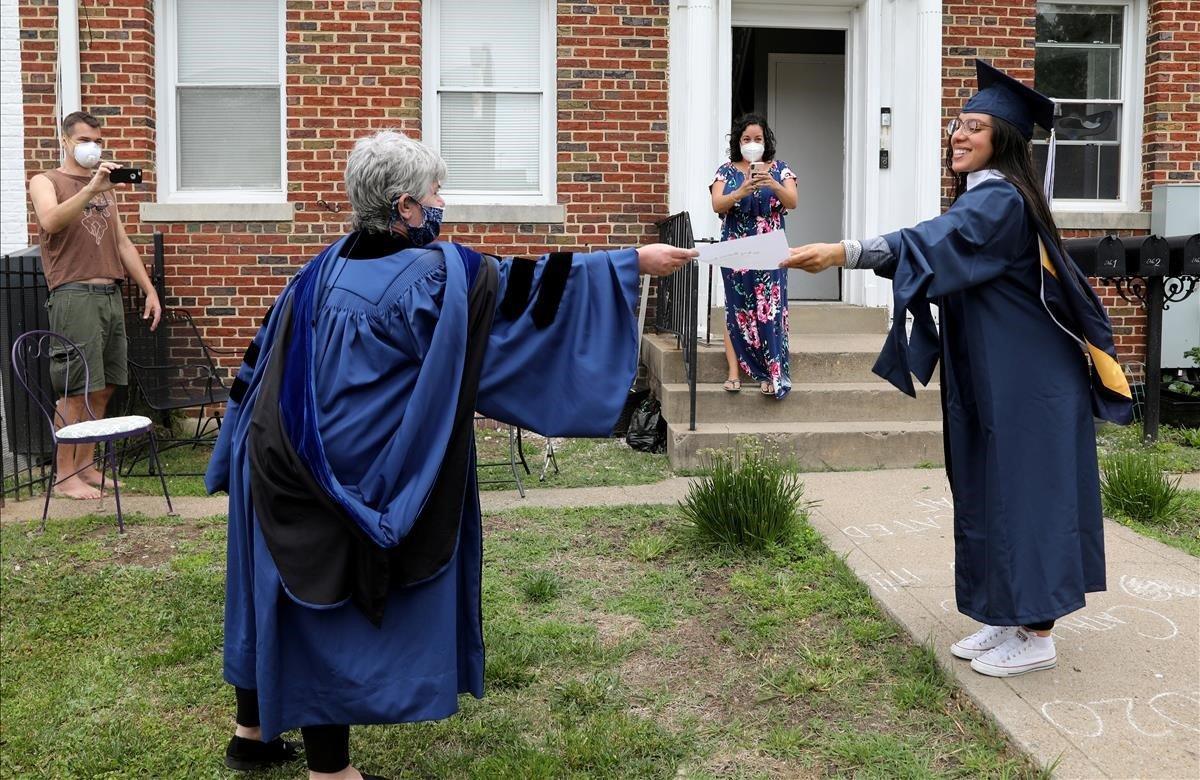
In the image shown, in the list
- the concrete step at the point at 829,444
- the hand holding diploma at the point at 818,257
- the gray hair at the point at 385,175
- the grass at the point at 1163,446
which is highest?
the gray hair at the point at 385,175

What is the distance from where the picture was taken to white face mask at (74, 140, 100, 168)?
6336 millimetres

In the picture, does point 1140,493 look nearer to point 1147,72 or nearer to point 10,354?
point 1147,72

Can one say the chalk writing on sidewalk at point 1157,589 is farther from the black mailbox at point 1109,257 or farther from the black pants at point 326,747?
the black mailbox at point 1109,257

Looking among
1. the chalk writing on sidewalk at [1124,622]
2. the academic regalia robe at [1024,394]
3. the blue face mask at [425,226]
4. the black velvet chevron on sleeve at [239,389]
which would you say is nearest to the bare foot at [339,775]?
the black velvet chevron on sleeve at [239,389]

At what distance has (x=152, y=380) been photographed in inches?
311

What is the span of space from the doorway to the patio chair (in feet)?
19.1

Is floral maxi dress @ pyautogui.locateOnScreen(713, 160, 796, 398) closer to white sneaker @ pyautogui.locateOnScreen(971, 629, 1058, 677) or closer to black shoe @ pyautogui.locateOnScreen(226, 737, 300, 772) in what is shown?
white sneaker @ pyautogui.locateOnScreen(971, 629, 1058, 677)

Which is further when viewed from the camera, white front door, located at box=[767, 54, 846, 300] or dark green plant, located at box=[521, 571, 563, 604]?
white front door, located at box=[767, 54, 846, 300]

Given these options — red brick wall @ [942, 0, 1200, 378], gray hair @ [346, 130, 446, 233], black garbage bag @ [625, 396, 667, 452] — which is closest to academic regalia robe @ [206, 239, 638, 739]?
gray hair @ [346, 130, 446, 233]

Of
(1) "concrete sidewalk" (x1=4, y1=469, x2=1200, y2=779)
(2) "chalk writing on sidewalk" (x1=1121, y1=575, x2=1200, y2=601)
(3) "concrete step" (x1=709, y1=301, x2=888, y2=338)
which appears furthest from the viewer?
(3) "concrete step" (x1=709, y1=301, x2=888, y2=338)

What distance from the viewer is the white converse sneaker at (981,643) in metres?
3.79

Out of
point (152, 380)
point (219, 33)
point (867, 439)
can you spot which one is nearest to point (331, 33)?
point (219, 33)

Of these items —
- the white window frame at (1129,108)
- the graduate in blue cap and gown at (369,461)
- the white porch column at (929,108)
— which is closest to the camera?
the graduate in blue cap and gown at (369,461)

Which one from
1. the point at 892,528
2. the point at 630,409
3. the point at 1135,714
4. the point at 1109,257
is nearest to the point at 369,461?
the point at 1135,714
